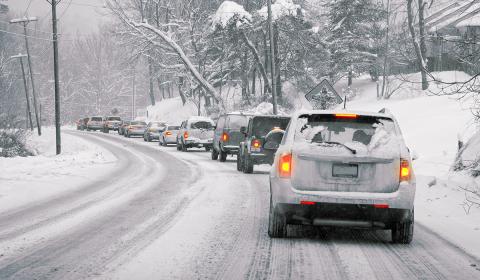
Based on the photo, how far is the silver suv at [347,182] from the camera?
7711mm

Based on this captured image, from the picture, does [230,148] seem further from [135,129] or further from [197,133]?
[135,129]

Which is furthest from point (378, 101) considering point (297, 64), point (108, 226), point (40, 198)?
point (108, 226)

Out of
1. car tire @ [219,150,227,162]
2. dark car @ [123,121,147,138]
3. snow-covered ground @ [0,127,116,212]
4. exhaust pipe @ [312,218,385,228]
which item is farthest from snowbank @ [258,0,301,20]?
exhaust pipe @ [312,218,385,228]

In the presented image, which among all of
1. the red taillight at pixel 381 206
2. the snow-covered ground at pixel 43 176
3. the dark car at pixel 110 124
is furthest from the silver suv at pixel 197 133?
the dark car at pixel 110 124

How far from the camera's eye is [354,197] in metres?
7.69

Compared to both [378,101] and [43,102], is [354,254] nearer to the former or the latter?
[378,101]

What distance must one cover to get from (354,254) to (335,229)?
2064mm

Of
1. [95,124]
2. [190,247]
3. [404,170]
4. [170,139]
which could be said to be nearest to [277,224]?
[190,247]

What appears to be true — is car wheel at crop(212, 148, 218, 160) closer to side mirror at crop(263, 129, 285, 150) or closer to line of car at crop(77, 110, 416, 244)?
side mirror at crop(263, 129, 285, 150)

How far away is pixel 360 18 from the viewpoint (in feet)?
191

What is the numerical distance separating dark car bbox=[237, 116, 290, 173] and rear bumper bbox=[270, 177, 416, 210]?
39.7 feet

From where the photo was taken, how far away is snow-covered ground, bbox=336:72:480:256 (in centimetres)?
1002

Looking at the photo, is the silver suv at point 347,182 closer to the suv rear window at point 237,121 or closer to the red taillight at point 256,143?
the red taillight at point 256,143

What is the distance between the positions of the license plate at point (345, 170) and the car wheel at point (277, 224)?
0.81 m
